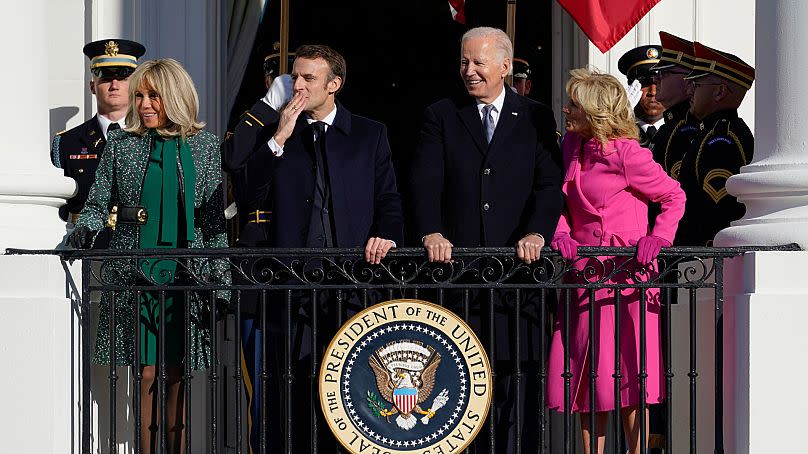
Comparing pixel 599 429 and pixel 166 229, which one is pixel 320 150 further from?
pixel 599 429

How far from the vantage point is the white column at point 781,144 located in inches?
298

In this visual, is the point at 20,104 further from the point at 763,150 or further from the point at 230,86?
the point at 763,150

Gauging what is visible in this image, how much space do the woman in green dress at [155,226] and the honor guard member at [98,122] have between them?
938 mm

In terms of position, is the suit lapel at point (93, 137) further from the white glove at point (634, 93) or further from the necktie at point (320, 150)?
the white glove at point (634, 93)

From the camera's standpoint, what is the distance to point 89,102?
384 inches

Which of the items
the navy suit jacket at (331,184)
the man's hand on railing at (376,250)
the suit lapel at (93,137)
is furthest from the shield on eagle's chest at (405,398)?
the suit lapel at (93,137)

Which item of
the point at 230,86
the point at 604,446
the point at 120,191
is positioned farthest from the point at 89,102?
the point at 604,446

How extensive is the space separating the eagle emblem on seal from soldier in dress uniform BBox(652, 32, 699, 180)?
1.78 metres

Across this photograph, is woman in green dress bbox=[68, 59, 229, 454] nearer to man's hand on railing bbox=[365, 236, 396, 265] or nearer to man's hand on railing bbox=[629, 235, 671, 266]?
man's hand on railing bbox=[365, 236, 396, 265]

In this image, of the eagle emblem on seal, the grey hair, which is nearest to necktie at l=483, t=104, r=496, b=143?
the grey hair

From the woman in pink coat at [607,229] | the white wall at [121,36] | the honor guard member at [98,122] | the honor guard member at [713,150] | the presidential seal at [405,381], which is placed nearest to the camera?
the presidential seal at [405,381]

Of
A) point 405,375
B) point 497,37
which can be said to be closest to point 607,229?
point 497,37

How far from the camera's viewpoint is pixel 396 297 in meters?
7.92

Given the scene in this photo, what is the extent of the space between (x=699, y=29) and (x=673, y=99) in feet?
4.81
